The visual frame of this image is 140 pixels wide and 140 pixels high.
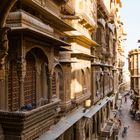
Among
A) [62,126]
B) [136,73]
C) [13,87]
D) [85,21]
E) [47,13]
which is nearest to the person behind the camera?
[13,87]

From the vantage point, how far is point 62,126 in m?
11.5

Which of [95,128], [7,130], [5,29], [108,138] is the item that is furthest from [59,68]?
[108,138]

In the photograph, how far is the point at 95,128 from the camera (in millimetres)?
20734

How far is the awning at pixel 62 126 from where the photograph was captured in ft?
31.2

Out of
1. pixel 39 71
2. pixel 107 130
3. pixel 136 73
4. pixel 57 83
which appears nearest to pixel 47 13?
pixel 39 71

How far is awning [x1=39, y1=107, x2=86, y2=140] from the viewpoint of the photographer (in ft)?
31.2

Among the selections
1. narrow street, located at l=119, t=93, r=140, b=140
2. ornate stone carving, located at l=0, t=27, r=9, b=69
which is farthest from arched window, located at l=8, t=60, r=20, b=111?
narrow street, located at l=119, t=93, r=140, b=140

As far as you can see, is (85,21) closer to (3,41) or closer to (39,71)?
(39,71)

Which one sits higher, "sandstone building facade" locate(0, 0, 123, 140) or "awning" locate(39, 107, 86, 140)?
"sandstone building facade" locate(0, 0, 123, 140)

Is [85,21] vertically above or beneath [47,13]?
above

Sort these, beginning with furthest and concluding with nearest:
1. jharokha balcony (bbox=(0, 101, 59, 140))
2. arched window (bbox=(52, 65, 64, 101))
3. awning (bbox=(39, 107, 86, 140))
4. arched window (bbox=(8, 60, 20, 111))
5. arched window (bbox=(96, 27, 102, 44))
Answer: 1. arched window (bbox=(96, 27, 102, 44))
2. arched window (bbox=(52, 65, 64, 101))
3. awning (bbox=(39, 107, 86, 140))
4. arched window (bbox=(8, 60, 20, 111))
5. jharokha balcony (bbox=(0, 101, 59, 140))

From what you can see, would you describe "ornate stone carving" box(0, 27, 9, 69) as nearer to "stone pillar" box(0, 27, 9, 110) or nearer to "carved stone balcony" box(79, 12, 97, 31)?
"stone pillar" box(0, 27, 9, 110)

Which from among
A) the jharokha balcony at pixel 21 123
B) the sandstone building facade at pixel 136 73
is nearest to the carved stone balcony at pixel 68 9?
the jharokha balcony at pixel 21 123

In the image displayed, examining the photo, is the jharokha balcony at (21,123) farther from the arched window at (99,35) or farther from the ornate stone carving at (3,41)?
the arched window at (99,35)
